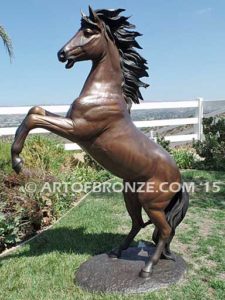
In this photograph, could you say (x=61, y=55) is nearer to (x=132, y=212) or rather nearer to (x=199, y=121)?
(x=132, y=212)

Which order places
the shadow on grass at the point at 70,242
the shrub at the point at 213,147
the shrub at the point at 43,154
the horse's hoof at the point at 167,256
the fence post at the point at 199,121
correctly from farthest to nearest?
the fence post at the point at 199,121, the shrub at the point at 213,147, the shrub at the point at 43,154, the shadow on grass at the point at 70,242, the horse's hoof at the point at 167,256

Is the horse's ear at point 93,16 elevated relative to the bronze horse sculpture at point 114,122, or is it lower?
elevated

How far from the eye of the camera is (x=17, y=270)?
133 inches

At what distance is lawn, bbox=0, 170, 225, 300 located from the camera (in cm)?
293

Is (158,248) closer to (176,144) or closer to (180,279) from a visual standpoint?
(180,279)

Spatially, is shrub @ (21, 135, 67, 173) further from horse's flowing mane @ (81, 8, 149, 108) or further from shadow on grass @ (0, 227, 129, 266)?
horse's flowing mane @ (81, 8, 149, 108)

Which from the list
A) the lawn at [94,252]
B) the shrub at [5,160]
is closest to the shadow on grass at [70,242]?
the lawn at [94,252]

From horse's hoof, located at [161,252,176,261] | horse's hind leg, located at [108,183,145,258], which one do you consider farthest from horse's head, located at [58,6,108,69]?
horse's hoof, located at [161,252,176,261]

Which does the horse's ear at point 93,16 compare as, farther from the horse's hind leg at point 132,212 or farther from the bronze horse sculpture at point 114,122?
the horse's hind leg at point 132,212

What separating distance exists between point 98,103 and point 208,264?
204 centimetres

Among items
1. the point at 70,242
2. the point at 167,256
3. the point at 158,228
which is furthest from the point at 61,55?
the point at 70,242

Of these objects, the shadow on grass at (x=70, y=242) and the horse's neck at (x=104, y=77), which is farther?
the shadow on grass at (x=70, y=242)

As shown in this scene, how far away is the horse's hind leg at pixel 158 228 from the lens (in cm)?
297

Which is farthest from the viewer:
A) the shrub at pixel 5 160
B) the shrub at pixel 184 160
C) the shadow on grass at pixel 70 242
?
the shrub at pixel 184 160
